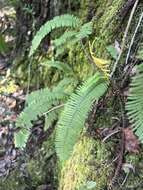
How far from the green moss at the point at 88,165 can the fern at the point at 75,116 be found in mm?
274

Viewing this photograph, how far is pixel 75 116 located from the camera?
9.38 ft

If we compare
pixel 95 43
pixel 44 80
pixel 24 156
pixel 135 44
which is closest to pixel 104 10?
pixel 95 43

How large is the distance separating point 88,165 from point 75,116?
47cm

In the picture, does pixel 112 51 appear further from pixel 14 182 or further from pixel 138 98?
pixel 14 182

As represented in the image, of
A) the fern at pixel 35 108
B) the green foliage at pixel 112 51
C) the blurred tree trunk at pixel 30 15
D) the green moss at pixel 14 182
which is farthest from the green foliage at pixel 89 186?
the blurred tree trunk at pixel 30 15

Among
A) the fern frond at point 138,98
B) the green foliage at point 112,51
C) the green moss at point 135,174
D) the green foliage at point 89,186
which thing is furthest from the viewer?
the green foliage at point 112,51

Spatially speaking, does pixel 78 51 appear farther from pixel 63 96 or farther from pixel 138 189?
pixel 138 189

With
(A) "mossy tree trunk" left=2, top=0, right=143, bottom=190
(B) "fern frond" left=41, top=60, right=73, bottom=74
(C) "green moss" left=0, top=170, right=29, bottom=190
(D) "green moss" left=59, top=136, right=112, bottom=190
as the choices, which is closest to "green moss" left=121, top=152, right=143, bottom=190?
(A) "mossy tree trunk" left=2, top=0, right=143, bottom=190

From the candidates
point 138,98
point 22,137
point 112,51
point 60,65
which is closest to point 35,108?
point 22,137

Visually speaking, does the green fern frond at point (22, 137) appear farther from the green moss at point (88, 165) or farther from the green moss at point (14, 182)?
the green moss at point (14, 182)

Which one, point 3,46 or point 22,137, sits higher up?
point 3,46

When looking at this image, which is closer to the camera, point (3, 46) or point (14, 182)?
point (14, 182)

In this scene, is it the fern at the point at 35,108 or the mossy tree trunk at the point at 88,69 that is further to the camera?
the fern at the point at 35,108

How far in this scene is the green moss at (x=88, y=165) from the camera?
298 cm
